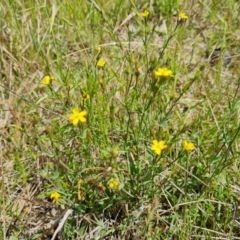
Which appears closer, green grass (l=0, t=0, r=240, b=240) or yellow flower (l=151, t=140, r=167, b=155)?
yellow flower (l=151, t=140, r=167, b=155)

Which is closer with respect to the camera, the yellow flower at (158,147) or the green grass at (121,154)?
the yellow flower at (158,147)

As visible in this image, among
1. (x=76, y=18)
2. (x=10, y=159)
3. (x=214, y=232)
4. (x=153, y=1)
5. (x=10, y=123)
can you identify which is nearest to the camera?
(x=214, y=232)

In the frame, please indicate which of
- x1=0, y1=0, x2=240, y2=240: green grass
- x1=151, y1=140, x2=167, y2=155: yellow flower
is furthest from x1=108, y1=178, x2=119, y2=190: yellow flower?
x1=151, y1=140, x2=167, y2=155: yellow flower

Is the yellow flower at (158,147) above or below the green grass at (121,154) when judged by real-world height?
above

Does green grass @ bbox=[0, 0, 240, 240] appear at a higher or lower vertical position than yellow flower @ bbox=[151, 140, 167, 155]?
lower

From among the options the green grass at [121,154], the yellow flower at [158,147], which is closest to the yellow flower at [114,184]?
the green grass at [121,154]

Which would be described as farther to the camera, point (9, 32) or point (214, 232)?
point (9, 32)

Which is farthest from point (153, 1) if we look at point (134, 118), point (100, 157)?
point (100, 157)

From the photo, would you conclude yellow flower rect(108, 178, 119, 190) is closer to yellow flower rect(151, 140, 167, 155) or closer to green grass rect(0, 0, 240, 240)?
green grass rect(0, 0, 240, 240)

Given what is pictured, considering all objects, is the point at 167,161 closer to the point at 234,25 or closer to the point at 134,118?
the point at 134,118

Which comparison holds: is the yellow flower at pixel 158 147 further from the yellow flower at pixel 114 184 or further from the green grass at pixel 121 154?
the yellow flower at pixel 114 184

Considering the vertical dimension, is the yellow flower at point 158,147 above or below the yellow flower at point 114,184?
above
